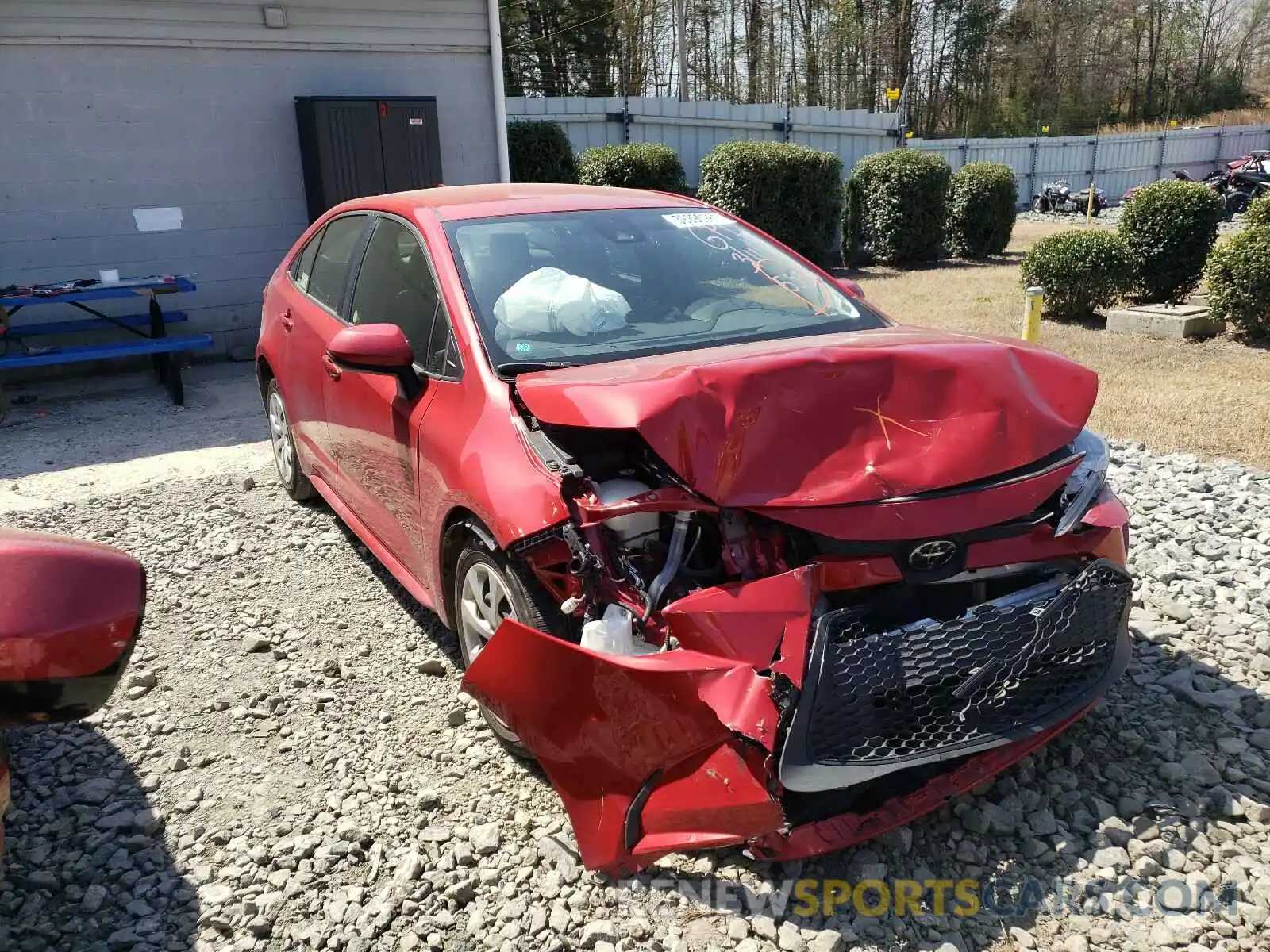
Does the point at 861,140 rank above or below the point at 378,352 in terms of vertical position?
above

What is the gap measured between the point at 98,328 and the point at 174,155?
5.65 feet

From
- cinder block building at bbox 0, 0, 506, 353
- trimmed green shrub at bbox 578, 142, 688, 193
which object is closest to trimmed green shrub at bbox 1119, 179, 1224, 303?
trimmed green shrub at bbox 578, 142, 688, 193

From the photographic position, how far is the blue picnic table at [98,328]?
7562mm

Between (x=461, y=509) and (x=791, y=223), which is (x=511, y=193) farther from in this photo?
(x=791, y=223)

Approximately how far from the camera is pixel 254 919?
2504 mm

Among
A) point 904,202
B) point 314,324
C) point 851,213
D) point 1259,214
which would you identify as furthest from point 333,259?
point 851,213

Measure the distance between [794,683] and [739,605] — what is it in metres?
0.22

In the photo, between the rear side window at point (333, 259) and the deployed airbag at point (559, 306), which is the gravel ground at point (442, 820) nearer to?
the deployed airbag at point (559, 306)

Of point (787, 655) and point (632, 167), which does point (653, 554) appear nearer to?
point (787, 655)

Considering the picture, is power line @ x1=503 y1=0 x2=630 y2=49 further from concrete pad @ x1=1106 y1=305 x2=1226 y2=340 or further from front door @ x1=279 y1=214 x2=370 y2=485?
front door @ x1=279 y1=214 x2=370 y2=485

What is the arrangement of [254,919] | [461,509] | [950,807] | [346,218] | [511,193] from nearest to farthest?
[254,919] → [950,807] → [461,509] → [511,193] → [346,218]

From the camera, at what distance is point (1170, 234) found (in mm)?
9430

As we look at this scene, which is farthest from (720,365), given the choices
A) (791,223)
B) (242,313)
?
(791,223)

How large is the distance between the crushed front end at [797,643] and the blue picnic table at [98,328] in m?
6.38
